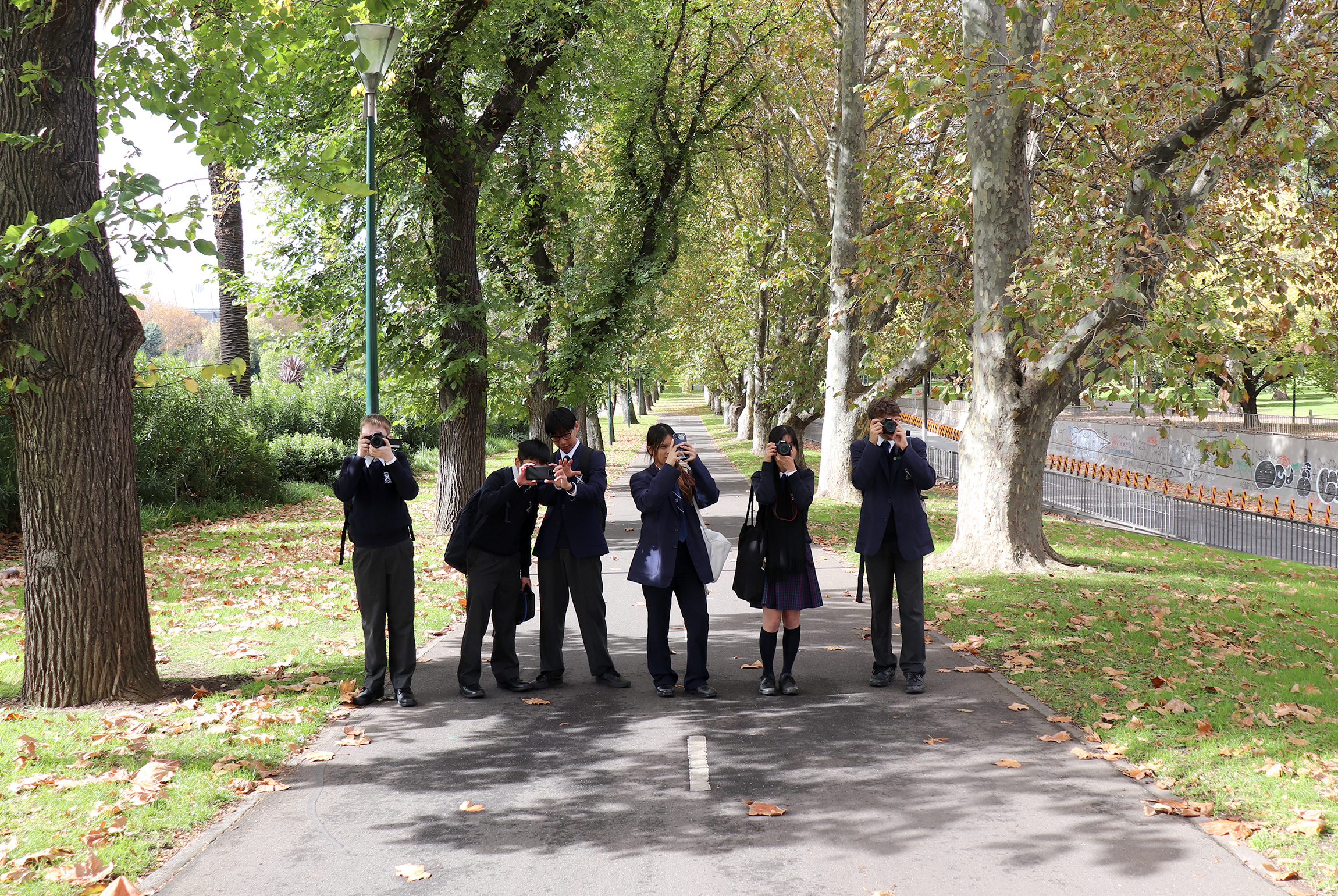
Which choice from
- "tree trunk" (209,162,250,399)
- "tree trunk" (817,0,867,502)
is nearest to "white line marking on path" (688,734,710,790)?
"tree trunk" (817,0,867,502)

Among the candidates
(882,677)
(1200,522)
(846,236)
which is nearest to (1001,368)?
(882,677)

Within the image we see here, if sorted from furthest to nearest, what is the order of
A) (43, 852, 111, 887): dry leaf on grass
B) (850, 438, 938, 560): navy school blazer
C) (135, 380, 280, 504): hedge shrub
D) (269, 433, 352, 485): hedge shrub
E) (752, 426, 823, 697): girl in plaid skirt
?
(269, 433, 352, 485): hedge shrub → (135, 380, 280, 504): hedge shrub → (850, 438, 938, 560): navy school blazer → (752, 426, 823, 697): girl in plaid skirt → (43, 852, 111, 887): dry leaf on grass

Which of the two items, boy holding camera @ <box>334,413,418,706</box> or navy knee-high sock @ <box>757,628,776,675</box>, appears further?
navy knee-high sock @ <box>757,628,776,675</box>

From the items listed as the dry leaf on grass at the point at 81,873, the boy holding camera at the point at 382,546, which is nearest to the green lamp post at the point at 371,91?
the boy holding camera at the point at 382,546

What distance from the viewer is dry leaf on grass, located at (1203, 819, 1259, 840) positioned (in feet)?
14.3

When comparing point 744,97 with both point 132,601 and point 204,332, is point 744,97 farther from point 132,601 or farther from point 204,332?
→ point 204,332

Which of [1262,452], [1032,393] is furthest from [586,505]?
[1262,452]

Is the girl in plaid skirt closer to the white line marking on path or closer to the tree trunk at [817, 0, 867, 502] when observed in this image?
the white line marking on path

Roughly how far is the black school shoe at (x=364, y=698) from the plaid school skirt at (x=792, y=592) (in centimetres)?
272

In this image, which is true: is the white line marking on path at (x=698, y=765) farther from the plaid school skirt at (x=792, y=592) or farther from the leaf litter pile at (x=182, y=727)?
the leaf litter pile at (x=182, y=727)

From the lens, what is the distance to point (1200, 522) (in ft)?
62.2

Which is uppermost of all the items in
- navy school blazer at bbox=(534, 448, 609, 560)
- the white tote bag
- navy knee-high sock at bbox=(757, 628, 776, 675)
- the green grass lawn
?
the green grass lawn

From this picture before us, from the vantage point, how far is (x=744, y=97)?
20.2 meters

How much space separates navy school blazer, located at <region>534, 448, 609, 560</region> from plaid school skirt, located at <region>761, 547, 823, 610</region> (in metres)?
1.15
